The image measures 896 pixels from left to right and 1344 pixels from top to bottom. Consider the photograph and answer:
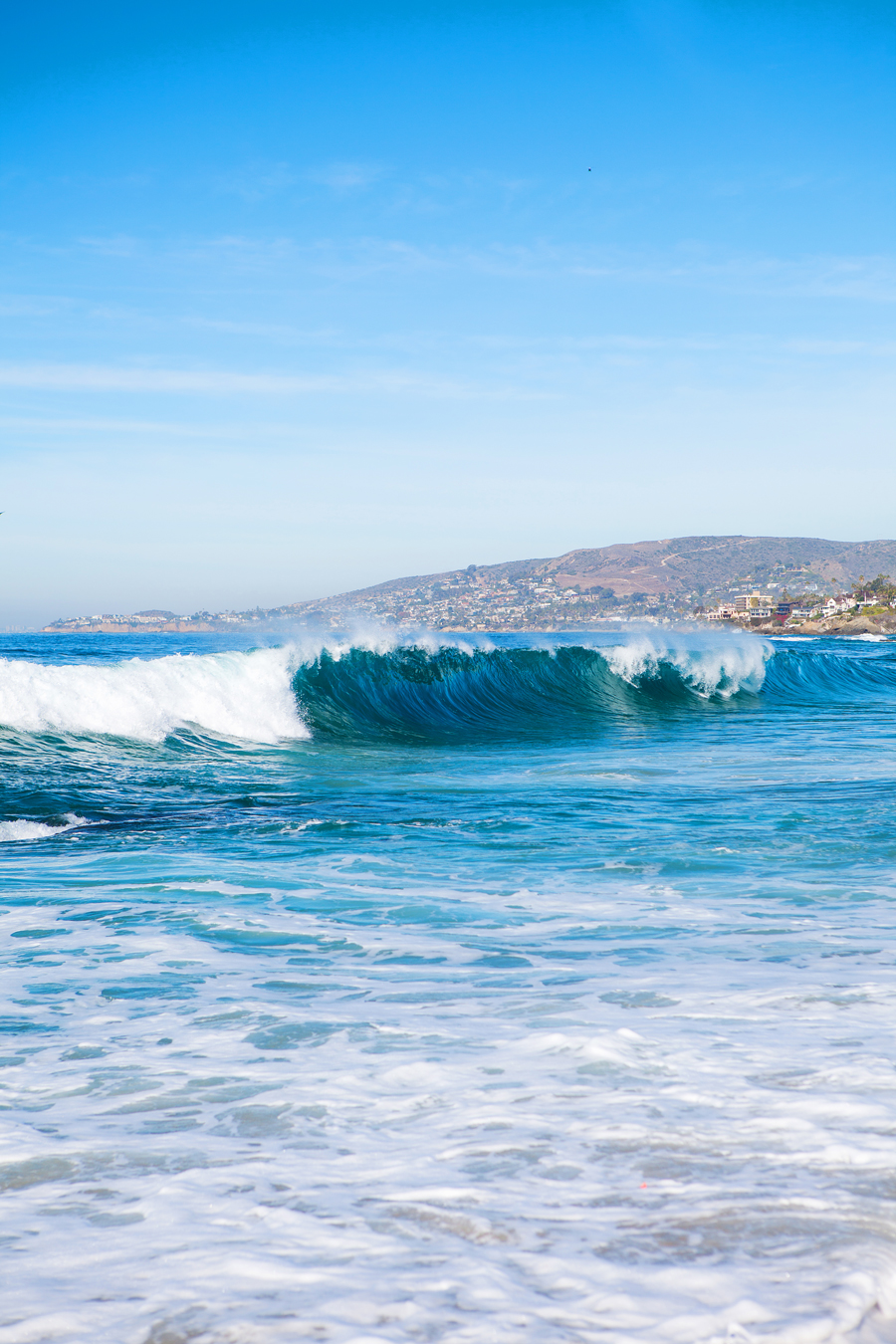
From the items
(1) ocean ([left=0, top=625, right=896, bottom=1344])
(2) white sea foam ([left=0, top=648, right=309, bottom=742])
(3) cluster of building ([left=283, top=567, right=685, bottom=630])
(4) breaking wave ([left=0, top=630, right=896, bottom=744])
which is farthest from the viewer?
(3) cluster of building ([left=283, top=567, right=685, bottom=630])

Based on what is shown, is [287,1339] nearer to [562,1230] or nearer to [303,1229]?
[303,1229]

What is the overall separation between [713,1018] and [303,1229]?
2053 mm

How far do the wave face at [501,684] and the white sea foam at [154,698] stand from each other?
2.66 ft

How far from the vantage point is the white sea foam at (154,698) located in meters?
14.0

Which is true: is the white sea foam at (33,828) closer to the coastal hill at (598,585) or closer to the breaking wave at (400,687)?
the breaking wave at (400,687)

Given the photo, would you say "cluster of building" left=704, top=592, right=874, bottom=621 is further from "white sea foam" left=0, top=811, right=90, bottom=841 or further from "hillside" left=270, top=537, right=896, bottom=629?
"white sea foam" left=0, top=811, right=90, bottom=841

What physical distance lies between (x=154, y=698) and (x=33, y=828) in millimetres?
7342

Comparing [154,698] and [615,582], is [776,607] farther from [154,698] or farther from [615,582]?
[154,698]

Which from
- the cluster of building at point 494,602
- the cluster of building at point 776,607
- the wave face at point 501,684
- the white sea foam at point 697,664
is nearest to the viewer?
the wave face at point 501,684

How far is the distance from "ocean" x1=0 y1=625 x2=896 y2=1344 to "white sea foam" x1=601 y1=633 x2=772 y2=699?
53.9 feet

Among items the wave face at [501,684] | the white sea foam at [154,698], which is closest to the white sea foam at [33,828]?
the white sea foam at [154,698]

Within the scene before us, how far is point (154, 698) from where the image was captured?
15.6m

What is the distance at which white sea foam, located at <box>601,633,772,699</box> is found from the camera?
2597 cm

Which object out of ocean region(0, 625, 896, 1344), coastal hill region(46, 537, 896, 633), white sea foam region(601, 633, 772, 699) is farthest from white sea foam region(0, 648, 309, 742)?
coastal hill region(46, 537, 896, 633)
